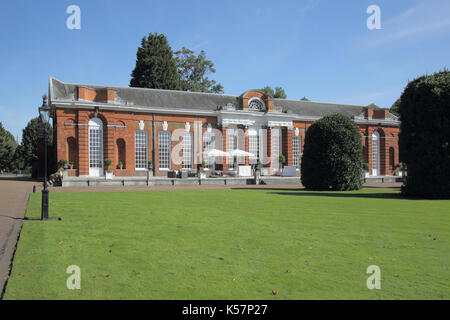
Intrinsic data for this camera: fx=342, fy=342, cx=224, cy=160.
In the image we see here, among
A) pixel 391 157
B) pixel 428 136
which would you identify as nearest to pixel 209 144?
pixel 428 136

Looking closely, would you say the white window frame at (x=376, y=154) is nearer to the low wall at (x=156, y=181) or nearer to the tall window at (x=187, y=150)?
the low wall at (x=156, y=181)

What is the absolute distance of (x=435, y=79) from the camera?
17.1m

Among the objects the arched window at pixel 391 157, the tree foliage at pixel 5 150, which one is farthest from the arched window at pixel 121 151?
the tree foliage at pixel 5 150

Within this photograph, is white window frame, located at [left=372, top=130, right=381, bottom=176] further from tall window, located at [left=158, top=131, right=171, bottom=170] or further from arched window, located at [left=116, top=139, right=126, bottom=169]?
arched window, located at [left=116, top=139, right=126, bottom=169]

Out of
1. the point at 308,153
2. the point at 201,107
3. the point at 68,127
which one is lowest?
the point at 308,153

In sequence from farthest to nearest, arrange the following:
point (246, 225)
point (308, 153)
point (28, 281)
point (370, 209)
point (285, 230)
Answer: point (308, 153) → point (370, 209) → point (246, 225) → point (285, 230) → point (28, 281)

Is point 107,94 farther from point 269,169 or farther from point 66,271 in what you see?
point 66,271

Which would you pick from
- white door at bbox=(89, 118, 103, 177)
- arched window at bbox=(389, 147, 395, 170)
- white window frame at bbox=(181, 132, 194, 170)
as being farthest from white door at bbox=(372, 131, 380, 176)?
white door at bbox=(89, 118, 103, 177)

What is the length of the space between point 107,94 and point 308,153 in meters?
19.1

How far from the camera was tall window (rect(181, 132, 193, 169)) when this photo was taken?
34719mm

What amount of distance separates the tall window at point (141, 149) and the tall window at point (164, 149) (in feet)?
4.64

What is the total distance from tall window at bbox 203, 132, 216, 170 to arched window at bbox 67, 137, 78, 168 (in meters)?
12.2

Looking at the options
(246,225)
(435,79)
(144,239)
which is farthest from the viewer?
(435,79)

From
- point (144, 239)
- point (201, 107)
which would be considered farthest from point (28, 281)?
point (201, 107)
